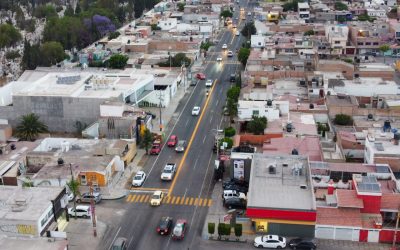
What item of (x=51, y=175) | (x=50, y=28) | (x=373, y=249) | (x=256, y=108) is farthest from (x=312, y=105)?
(x=50, y=28)

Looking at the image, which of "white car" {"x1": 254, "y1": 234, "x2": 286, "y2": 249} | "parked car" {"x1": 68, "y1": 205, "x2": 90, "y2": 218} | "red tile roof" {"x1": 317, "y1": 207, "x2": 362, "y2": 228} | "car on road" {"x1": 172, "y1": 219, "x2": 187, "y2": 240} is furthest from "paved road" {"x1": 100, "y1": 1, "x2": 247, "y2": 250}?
"red tile roof" {"x1": 317, "y1": 207, "x2": 362, "y2": 228}

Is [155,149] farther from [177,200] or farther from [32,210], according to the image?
[32,210]

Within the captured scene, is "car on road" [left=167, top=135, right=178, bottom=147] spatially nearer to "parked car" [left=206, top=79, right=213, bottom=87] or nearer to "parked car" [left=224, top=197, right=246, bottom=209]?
"parked car" [left=224, top=197, right=246, bottom=209]

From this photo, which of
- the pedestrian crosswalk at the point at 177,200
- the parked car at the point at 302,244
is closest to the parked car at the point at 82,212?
the pedestrian crosswalk at the point at 177,200

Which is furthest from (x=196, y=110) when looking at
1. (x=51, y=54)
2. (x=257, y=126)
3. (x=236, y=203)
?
(x=51, y=54)

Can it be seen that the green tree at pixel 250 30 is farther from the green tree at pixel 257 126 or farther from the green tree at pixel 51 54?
the green tree at pixel 257 126

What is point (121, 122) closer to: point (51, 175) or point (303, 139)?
point (51, 175)

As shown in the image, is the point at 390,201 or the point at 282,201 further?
the point at 390,201
